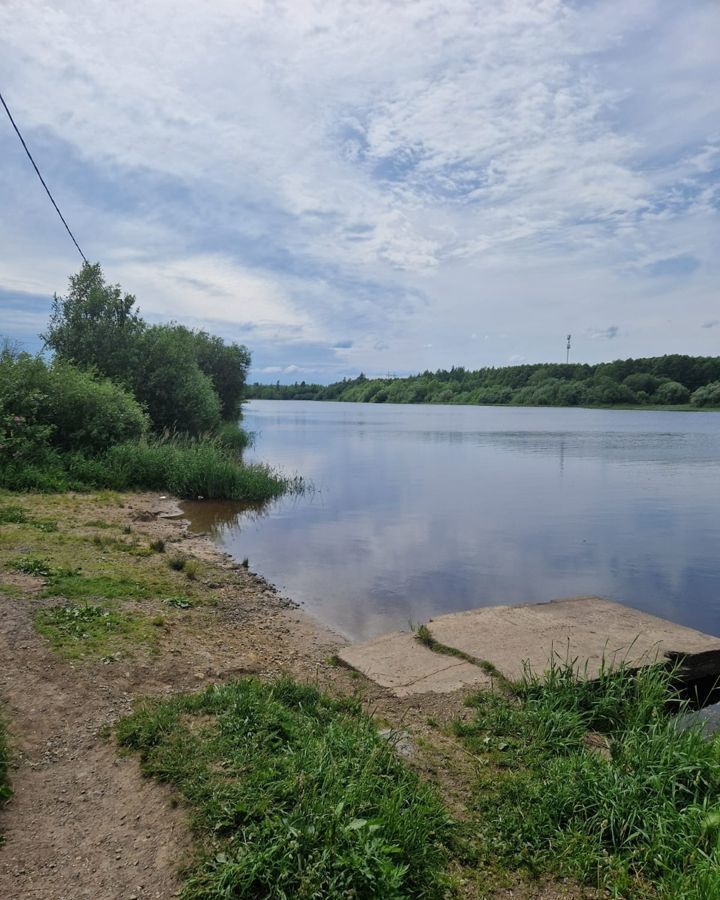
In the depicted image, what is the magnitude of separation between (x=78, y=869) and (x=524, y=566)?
11.0 m

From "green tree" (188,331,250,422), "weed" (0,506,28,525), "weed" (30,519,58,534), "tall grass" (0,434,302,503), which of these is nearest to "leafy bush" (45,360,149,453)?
"tall grass" (0,434,302,503)

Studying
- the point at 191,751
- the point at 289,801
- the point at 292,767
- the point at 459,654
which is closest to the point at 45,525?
the point at 459,654

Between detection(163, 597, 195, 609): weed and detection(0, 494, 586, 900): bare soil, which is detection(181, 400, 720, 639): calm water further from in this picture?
detection(0, 494, 586, 900): bare soil

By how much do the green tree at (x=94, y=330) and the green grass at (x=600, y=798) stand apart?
2060 cm

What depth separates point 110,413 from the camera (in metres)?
17.4

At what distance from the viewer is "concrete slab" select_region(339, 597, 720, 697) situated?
573 centimetres

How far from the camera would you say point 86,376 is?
701 inches

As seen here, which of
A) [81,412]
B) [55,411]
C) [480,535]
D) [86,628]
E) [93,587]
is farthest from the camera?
[81,412]

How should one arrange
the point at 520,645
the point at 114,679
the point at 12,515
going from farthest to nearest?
the point at 12,515 < the point at 520,645 < the point at 114,679

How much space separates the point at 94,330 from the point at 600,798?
22682 millimetres

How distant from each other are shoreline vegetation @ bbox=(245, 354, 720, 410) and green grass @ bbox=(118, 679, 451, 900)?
2289 inches

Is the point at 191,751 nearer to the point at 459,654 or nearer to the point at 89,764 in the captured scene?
the point at 89,764

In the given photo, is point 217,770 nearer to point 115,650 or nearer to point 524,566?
point 115,650

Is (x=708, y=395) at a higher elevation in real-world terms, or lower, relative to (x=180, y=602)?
higher
